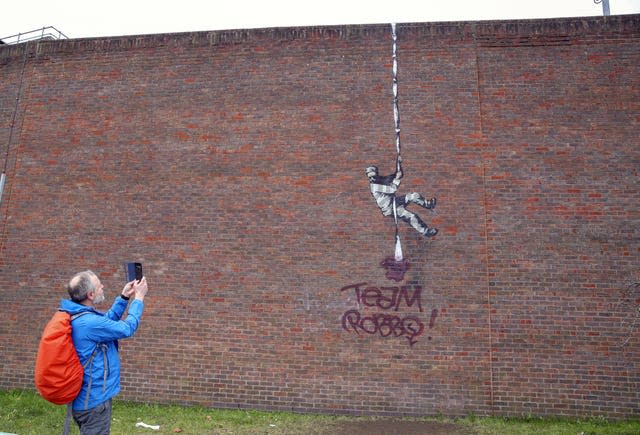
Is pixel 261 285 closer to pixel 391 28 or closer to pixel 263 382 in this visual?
pixel 263 382

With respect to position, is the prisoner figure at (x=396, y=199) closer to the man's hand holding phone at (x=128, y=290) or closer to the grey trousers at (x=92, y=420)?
the man's hand holding phone at (x=128, y=290)

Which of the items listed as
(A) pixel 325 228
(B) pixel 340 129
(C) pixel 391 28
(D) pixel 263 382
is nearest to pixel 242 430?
(D) pixel 263 382

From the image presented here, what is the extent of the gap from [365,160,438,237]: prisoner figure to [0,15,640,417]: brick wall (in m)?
0.14

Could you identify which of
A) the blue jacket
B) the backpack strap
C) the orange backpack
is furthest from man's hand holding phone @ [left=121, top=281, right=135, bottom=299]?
the orange backpack

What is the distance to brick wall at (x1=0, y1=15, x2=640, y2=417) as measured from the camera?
6.97m

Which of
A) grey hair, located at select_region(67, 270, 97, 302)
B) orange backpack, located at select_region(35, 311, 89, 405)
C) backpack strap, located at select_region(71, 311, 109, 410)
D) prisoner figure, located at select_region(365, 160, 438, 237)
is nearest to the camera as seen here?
orange backpack, located at select_region(35, 311, 89, 405)

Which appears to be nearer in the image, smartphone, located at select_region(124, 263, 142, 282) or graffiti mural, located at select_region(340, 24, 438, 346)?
smartphone, located at select_region(124, 263, 142, 282)

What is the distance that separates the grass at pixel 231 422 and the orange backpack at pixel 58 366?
3486mm

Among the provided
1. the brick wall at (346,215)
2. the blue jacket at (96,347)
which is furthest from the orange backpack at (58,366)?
the brick wall at (346,215)

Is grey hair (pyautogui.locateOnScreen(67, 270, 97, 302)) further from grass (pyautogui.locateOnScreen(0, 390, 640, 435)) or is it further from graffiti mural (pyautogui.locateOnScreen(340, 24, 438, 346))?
graffiti mural (pyautogui.locateOnScreen(340, 24, 438, 346))

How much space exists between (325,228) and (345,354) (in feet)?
6.31

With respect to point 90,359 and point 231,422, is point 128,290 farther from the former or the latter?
point 231,422

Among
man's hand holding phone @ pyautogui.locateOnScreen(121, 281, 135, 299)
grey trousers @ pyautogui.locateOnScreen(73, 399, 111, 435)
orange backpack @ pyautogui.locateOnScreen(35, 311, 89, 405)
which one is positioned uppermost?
man's hand holding phone @ pyautogui.locateOnScreen(121, 281, 135, 299)

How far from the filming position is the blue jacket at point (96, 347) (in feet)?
10.4
